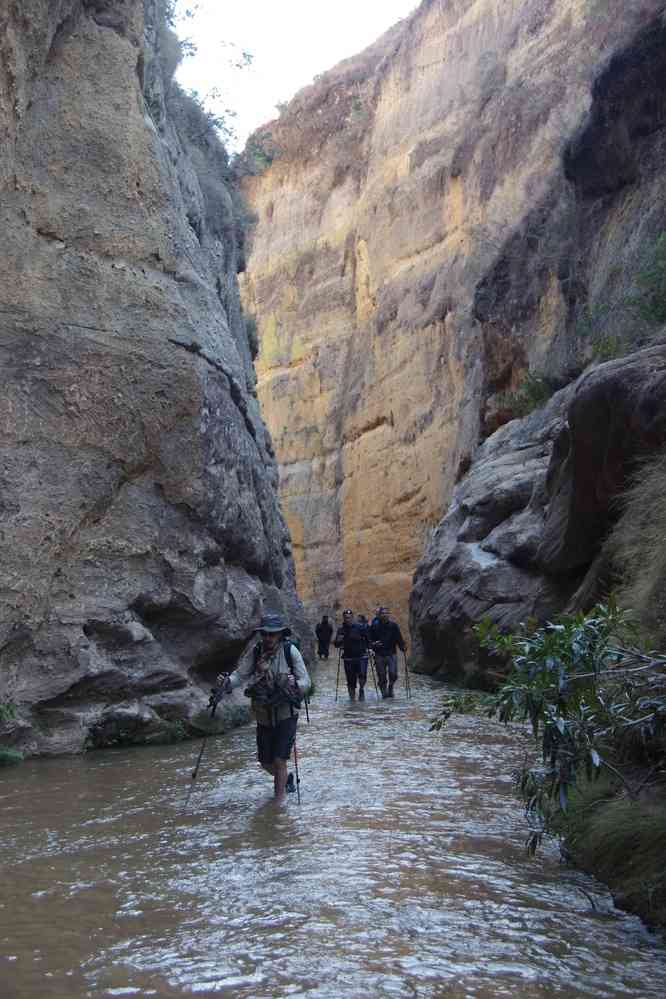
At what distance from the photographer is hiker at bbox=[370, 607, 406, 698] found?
634 inches

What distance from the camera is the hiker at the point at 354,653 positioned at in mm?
16172

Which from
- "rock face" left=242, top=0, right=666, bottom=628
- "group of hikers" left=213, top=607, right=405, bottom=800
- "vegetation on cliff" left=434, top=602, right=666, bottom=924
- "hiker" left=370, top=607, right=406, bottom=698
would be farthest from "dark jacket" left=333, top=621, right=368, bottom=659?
"vegetation on cliff" left=434, top=602, right=666, bottom=924

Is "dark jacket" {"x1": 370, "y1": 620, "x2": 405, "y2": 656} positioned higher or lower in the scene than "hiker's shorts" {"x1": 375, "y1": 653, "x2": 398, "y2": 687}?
higher

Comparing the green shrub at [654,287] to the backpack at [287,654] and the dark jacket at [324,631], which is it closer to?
the backpack at [287,654]

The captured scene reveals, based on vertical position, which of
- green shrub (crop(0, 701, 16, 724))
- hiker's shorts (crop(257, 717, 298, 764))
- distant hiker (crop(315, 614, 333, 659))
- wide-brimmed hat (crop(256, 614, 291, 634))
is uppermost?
distant hiker (crop(315, 614, 333, 659))

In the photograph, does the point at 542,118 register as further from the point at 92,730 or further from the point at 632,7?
the point at 92,730

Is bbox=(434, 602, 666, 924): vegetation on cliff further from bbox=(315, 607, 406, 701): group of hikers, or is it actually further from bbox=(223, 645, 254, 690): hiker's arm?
bbox=(315, 607, 406, 701): group of hikers

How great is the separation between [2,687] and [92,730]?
1.01 metres

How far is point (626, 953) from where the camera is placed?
4121mm

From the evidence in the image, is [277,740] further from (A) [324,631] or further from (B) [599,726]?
(A) [324,631]

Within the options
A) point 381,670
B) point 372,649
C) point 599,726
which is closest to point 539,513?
point 372,649

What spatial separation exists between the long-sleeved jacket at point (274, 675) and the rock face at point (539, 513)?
13.4 ft

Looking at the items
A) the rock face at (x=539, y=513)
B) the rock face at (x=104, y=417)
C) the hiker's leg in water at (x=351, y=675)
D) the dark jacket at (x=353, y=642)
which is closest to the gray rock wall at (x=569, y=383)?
the rock face at (x=539, y=513)

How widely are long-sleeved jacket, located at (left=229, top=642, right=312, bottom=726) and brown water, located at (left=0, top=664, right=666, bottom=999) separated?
24.5 inches
